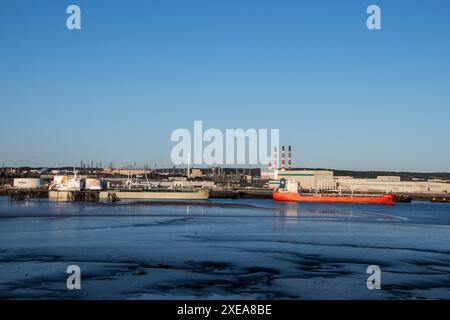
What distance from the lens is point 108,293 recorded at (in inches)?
623

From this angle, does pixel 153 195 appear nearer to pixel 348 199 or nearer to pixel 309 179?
pixel 348 199

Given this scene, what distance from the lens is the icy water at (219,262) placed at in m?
16.3

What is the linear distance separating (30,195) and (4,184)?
42.9 metres

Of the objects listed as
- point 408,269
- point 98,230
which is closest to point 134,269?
point 408,269

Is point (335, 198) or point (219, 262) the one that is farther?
point (335, 198)

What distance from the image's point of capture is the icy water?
53.6 ft

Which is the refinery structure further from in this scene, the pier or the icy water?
the icy water

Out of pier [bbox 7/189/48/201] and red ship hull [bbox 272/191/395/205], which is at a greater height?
pier [bbox 7/189/48/201]

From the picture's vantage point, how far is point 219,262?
2181cm

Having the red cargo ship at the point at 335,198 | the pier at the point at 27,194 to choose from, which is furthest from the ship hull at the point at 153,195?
the red cargo ship at the point at 335,198

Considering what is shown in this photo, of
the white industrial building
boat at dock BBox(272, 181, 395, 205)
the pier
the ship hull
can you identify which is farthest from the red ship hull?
the pier

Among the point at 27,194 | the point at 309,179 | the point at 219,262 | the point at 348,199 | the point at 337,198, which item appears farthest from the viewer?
the point at 309,179

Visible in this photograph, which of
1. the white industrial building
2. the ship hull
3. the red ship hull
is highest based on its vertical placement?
the white industrial building

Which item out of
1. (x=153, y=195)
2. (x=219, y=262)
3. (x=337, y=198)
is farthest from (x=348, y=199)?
(x=219, y=262)
